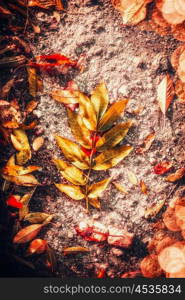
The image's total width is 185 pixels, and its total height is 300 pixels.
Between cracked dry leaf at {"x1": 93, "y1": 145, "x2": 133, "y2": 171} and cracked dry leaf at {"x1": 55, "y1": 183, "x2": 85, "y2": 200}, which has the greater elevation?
cracked dry leaf at {"x1": 93, "y1": 145, "x2": 133, "y2": 171}

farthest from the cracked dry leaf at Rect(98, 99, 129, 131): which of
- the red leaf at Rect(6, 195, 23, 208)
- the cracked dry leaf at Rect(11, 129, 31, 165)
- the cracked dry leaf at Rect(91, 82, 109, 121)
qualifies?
the red leaf at Rect(6, 195, 23, 208)

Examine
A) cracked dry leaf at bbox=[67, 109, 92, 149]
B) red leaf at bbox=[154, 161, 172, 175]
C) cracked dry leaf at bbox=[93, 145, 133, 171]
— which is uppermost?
cracked dry leaf at bbox=[67, 109, 92, 149]

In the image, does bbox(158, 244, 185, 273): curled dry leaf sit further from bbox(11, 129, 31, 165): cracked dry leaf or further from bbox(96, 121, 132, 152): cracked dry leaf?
bbox(11, 129, 31, 165): cracked dry leaf

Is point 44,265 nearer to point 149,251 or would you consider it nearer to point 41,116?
point 149,251

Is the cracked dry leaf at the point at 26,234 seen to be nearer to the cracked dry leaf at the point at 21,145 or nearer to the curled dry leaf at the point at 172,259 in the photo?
the cracked dry leaf at the point at 21,145

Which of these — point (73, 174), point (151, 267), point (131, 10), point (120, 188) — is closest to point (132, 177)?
point (120, 188)

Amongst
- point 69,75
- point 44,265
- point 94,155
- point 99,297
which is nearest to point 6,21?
point 69,75
